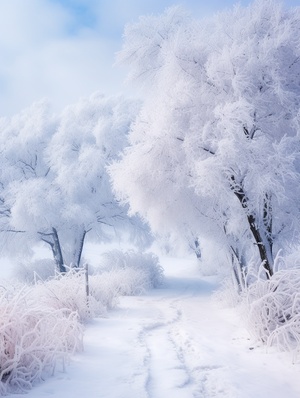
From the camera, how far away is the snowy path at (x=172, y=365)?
390 centimetres

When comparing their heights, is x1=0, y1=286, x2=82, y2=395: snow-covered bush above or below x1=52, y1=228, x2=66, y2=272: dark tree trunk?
below

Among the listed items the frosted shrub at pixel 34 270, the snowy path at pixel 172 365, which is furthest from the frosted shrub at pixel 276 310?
the frosted shrub at pixel 34 270

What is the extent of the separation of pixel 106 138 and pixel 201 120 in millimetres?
9453

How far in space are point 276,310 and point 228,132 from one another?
3.33 m

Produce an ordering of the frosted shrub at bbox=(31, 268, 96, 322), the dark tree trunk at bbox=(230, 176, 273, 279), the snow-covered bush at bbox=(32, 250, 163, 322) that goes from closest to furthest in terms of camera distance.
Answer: the frosted shrub at bbox=(31, 268, 96, 322), the snow-covered bush at bbox=(32, 250, 163, 322), the dark tree trunk at bbox=(230, 176, 273, 279)

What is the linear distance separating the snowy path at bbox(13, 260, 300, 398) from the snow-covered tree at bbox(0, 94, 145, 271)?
29.1 ft

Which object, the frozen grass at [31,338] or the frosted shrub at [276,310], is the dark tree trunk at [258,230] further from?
the frozen grass at [31,338]

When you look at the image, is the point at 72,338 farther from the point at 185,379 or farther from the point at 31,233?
the point at 31,233

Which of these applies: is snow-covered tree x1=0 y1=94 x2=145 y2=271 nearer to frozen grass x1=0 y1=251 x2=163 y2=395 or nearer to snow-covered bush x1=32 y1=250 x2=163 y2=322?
snow-covered bush x1=32 y1=250 x2=163 y2=322

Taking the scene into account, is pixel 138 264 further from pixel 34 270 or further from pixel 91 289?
pixel 91 289

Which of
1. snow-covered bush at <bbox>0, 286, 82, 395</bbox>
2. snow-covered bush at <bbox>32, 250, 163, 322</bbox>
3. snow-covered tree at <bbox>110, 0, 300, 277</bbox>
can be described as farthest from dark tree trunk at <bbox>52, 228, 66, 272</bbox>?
snow-covered bush at <bbox>0, 286, 82, 395</bbox>

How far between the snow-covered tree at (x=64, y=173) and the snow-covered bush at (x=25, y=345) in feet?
34.9

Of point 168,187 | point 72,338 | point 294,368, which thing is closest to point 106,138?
point 168,187

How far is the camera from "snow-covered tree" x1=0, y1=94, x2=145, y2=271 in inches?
621
